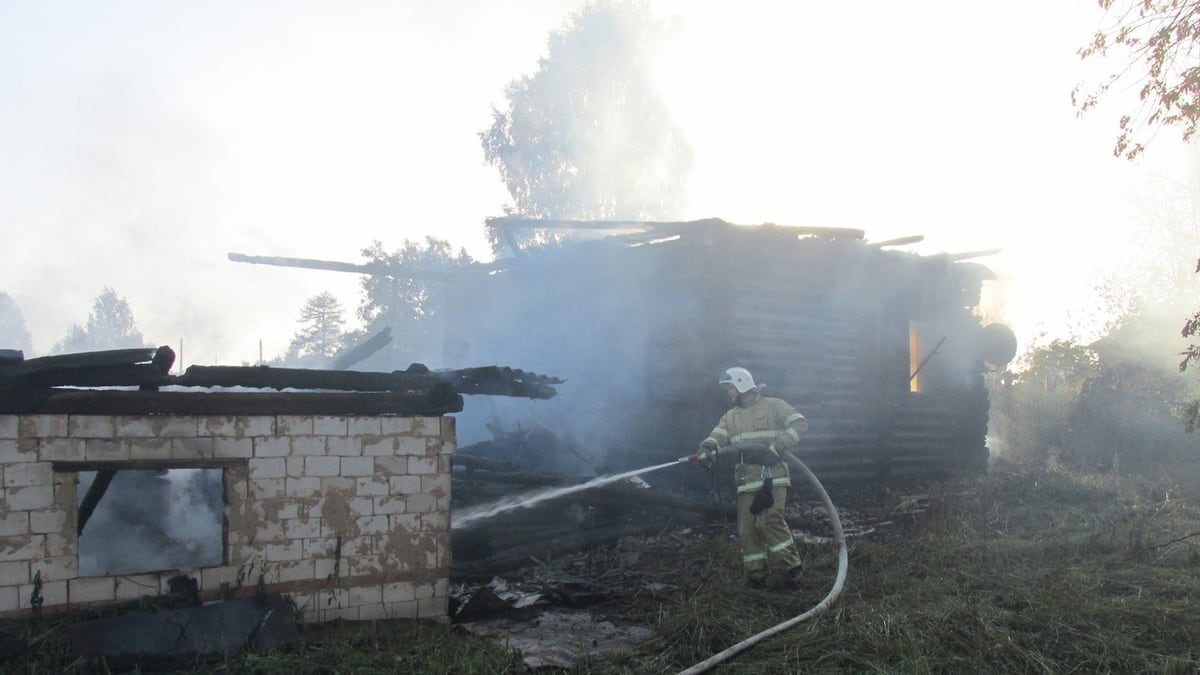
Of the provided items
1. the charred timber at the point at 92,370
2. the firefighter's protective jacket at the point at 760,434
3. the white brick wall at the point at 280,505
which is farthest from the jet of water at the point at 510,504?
the charred timber at the point at 92,370

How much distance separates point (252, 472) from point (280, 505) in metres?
0.32

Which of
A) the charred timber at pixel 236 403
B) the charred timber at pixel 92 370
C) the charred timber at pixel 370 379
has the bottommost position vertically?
the charred timber at pixel 236 403

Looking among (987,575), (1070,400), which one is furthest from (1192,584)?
(1070,400)

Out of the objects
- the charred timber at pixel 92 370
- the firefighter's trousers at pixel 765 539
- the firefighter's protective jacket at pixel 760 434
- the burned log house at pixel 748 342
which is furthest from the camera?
the burned log house at pixel 748 342

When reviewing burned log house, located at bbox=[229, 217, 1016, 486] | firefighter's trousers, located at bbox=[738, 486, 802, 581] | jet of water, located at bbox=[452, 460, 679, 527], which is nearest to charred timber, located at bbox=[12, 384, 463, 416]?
jet of water, located at bbox=[452, 460, 679, 527]

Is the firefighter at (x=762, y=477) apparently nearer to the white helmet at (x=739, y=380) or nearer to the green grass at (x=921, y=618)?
the white helmet at (x=739, y=380)

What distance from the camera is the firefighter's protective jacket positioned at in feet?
23.6

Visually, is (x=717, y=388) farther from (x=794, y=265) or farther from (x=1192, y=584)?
(x=1192, y=584)

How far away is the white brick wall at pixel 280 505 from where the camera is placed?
5203 millimetres

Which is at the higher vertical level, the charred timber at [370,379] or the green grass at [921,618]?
the charred timber at [370,379]

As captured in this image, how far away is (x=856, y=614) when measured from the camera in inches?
232

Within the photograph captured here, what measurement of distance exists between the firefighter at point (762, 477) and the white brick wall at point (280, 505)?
2.64 metres

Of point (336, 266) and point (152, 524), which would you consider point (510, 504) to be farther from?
point (336, 266)

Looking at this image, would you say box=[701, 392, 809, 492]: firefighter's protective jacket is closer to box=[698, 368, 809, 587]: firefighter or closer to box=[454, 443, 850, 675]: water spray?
box=[698, 368, 809, 587]: firefighter
